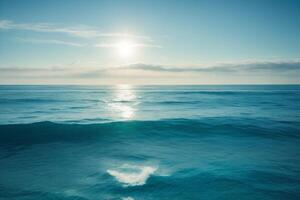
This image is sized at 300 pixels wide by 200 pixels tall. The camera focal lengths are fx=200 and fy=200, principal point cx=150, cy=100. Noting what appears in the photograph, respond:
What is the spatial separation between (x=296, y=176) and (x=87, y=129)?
13806 mm

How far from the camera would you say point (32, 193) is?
6.85m

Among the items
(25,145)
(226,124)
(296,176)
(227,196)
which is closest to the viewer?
(227,196)

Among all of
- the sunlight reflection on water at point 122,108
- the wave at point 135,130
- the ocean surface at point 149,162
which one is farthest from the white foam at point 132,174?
the sunlight reflection on water at point 122,108

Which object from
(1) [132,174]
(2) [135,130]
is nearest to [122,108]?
(2) [135,130]

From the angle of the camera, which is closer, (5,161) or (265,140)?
(5,161)

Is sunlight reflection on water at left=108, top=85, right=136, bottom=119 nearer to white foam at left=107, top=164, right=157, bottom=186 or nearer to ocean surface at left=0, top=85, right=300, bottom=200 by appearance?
ocean surface at left=0, top=85, right=300, bottom=200

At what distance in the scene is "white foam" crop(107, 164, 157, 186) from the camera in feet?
25.1

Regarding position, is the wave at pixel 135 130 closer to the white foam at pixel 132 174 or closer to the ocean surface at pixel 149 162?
the ocean surface at pixel 149 162

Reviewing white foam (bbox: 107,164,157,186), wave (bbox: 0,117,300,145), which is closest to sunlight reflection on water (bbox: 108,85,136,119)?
wave (bbox: 0,117,300,145)

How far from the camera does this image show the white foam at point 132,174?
766 centimetres

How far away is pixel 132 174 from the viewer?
8.30 m

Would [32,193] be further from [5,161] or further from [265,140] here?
[265,140]

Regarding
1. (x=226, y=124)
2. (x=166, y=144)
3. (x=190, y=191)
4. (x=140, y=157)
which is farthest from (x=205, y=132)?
(x=190, y=191)

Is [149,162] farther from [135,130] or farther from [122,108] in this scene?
[122,108]
